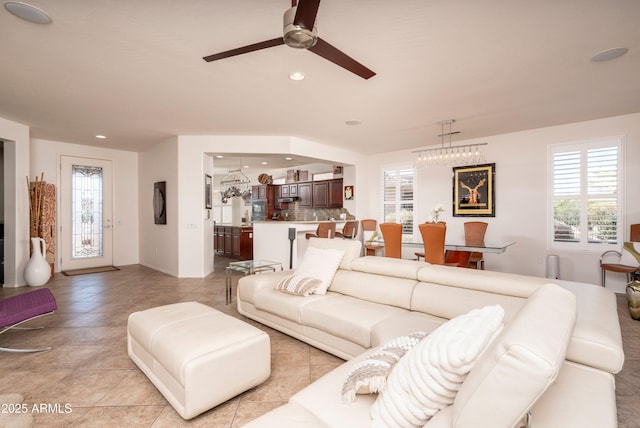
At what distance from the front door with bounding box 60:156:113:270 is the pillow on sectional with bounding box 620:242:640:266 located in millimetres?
9293

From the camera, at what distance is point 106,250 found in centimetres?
680

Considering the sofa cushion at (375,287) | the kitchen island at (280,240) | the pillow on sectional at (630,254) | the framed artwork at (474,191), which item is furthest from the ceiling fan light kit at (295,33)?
the framed artwork at (474,191)

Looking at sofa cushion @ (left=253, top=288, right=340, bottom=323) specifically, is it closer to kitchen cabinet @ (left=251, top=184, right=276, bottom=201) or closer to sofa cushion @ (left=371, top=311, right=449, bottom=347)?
sofa cushion @ (left=371, top=311, right=449, bottom=347)

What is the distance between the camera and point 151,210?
22.0ft

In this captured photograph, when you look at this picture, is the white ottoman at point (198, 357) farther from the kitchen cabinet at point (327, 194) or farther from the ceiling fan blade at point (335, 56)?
the kitchen cabinet at point (327, 194)

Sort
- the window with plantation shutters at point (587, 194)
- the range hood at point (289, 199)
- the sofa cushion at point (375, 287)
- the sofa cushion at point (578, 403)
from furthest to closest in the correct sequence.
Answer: the range hood at point (289, 199) → the window with plantation shutters at point (587, 194) → the sofa cushion at point (375, 287) → the sofa cushion at point (578, 403)

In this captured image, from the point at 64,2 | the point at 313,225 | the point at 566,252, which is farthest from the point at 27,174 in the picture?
the point at 566,252

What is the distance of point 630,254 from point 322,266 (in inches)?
178

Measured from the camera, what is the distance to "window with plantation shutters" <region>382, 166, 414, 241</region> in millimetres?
6906

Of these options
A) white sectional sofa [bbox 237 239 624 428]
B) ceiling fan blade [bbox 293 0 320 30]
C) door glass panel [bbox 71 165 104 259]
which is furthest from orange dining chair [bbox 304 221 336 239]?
door glass panel [bbox 71 165 104 259]

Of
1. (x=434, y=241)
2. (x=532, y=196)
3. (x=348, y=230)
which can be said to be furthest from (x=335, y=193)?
(x=434, y=241)

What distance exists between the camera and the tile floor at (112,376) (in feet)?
6.05

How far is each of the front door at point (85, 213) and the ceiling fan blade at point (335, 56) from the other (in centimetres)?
678

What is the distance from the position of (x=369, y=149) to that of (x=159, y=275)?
5212 mm
